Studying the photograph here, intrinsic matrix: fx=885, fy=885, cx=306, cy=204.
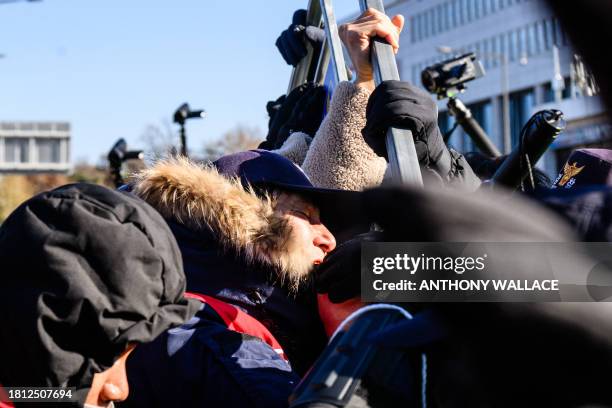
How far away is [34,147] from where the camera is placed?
19625 mm

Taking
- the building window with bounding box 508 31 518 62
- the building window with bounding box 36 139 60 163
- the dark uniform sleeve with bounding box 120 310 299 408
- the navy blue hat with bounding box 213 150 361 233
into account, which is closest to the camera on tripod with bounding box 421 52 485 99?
the navy blue hat with bounding box 213 150 361 233

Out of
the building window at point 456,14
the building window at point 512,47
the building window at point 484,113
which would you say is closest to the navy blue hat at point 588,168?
the building window at point 512,47

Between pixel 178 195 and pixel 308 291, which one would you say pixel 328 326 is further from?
pixel 178 195

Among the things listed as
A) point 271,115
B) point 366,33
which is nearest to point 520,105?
point 271,115

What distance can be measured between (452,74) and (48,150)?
1735 cm

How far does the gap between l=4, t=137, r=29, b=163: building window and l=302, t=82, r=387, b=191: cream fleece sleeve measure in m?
17.6

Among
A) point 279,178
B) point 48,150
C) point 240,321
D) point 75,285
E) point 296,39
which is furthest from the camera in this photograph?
point 48,150

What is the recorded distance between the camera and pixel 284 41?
121 inches

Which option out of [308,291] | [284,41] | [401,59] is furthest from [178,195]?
[401,59]

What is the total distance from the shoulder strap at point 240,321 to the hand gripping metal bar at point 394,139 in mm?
384

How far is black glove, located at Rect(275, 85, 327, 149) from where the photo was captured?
2693 millimetres

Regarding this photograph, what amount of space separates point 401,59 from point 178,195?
58061mm

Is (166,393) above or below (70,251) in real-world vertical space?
below

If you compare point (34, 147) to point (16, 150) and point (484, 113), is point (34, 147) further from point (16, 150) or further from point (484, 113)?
point (484, 113)
